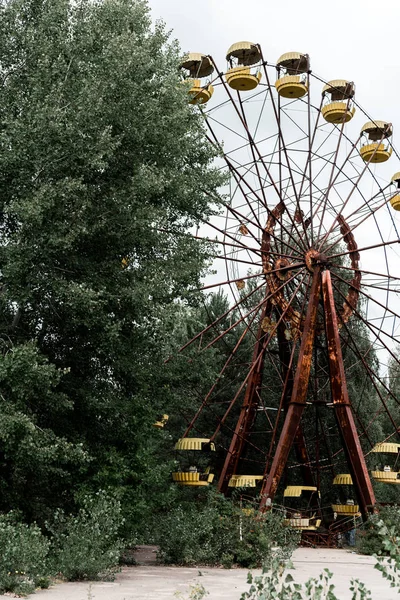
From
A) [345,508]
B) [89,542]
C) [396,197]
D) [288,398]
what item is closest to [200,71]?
[396,197]

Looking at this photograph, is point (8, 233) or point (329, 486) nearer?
point (8, 233)

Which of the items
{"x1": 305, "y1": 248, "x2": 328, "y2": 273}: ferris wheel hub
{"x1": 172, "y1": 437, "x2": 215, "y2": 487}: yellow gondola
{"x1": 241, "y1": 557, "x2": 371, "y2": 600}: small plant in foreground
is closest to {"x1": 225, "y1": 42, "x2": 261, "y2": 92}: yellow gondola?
{"x1": 305, "y1": 248, "x2": 328, "y2": 273}: ferris wheel hub

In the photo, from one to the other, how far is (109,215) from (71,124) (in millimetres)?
1666

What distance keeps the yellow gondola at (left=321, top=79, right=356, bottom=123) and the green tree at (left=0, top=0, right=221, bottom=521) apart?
27.1 feet

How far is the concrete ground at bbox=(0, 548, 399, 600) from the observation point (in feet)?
26.5

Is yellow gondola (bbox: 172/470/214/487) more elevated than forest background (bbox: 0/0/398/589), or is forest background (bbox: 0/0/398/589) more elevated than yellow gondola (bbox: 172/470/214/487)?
forest background (bbox: 0/0/398/589)

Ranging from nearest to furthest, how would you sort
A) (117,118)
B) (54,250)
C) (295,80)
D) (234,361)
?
1. (54,250)
2. (117,118)
3. (295,80)
4. (234,361)

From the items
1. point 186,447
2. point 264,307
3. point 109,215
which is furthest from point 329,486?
point 109,215

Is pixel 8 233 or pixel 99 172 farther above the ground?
pixel 99 172

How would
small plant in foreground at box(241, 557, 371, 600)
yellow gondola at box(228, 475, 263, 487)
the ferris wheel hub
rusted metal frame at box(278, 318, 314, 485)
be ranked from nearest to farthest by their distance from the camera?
small plant in foreground at box(241, 557, 371, 600) < the ferris wheel hub < yellow gondola at box(228, 475, 263, 487) < rusted metal frame at box(278, 318, 314, 485)

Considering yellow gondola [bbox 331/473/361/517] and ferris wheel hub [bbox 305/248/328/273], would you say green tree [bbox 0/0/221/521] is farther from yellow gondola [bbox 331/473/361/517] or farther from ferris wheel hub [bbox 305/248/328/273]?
yellow gondola [bbox 331/473/361/517]

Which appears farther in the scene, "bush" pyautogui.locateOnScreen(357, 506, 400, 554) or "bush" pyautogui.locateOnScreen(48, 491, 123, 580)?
"bush" pyautogui.locateOnScreen(357, 506, 400, 554)

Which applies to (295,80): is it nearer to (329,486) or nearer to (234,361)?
(234,361)

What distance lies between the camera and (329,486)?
25.2 meters
